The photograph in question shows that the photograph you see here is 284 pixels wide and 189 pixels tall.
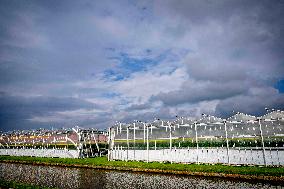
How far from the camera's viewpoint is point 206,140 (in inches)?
1032

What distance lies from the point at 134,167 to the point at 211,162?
23.5 feet

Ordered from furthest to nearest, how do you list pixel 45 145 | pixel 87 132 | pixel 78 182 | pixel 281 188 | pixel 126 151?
pixel 45 145, pixel 87 132, pixel 126 151, pixel 78 182, pixel 281 188

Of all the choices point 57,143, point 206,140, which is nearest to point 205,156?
point 206,140

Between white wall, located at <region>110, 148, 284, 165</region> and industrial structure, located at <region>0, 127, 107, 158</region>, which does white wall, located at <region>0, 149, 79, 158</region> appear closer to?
industrial structure, located at <region>0, 127, 107, 158</region>

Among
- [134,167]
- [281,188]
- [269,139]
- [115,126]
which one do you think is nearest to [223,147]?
[269,139]

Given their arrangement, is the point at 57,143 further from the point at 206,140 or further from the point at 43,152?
the point at 206,140

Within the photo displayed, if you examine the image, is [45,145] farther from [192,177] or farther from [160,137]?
[192,177]

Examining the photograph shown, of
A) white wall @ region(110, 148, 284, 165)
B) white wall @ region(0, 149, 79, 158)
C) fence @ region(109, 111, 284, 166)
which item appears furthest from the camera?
white wall @ region(0, 149, 79, 158)

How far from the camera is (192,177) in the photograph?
19.0 metres

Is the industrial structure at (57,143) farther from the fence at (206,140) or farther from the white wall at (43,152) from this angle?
the fence at (206,140)

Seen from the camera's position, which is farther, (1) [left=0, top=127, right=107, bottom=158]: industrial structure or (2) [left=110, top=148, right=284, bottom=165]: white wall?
(1) [left=0, top=127, right=107, bottom=158]: industrial structure

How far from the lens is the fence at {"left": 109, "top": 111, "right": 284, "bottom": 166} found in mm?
22391

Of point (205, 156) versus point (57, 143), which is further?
point (57, 143)

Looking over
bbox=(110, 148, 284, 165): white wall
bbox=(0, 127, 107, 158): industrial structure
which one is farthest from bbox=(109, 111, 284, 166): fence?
bbox=(0, 127, 107, 158): industrial structure
